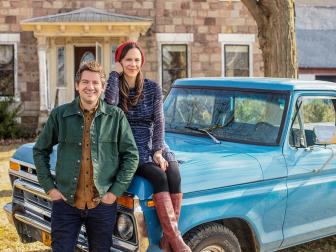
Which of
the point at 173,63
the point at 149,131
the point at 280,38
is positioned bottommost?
the point at 149,131

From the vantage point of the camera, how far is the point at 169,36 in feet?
50.6

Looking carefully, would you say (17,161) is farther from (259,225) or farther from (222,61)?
(222,61)

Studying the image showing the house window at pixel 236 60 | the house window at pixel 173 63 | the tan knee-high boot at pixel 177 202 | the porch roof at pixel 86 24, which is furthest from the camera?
the house window at pixel 236 60

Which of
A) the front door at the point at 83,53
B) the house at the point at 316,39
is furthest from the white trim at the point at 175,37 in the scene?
the house at the point at 316,39

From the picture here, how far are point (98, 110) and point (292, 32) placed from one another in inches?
246

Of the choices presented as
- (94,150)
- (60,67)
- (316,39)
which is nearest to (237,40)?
(316,39)

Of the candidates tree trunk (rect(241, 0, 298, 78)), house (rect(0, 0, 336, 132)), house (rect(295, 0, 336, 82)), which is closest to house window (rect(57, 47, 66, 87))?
house (rect(0, 0, 336, 132))

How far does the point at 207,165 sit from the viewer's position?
366 cm

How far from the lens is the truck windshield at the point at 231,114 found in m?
4.31

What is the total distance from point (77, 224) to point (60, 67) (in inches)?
501

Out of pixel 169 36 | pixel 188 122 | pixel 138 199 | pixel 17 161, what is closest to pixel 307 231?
pixel 188 122

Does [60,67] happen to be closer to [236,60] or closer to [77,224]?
[236,60]

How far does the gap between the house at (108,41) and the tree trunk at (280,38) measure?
625 cm

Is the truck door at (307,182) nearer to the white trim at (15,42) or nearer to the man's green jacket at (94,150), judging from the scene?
the man's green jacket at (94,150)
